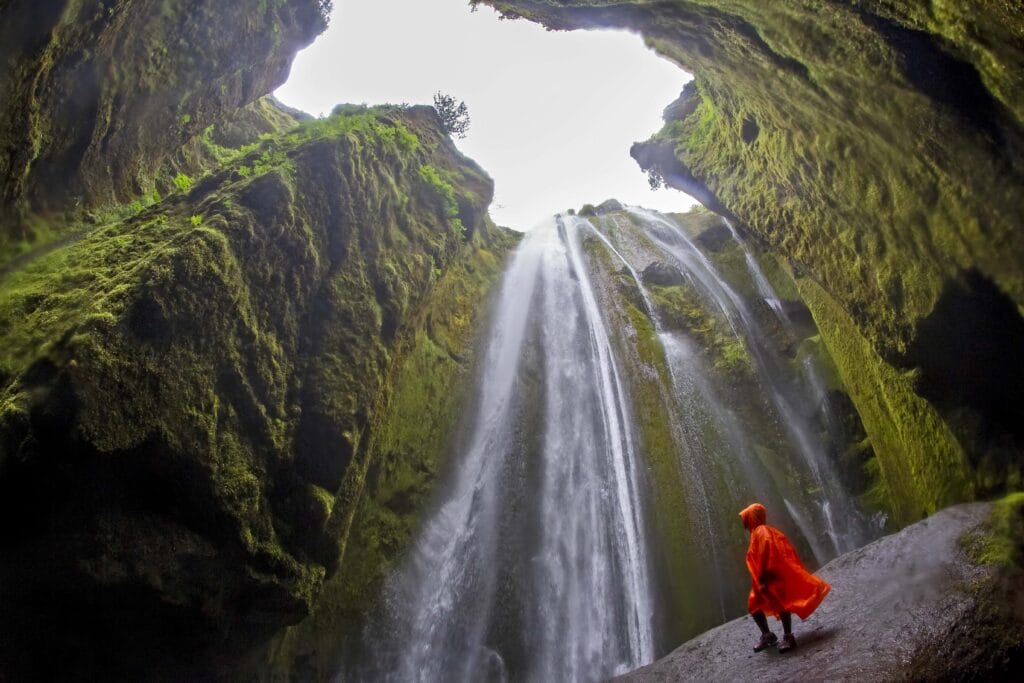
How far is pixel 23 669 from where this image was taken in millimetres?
5059

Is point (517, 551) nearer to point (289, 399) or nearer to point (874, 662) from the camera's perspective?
point (289, 399)

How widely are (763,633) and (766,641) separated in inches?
4.1

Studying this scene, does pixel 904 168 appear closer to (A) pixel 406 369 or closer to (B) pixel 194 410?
(B) pixel 194 410

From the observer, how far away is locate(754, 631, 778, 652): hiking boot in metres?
5.30

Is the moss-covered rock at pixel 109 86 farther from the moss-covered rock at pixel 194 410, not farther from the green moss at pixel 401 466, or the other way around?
the green moss at pixel 401 466

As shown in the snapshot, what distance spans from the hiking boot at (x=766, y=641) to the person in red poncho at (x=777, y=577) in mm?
512

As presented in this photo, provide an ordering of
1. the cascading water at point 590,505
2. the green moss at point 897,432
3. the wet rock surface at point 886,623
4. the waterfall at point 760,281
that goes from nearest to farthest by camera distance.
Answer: the wet rock surface at point 886,623 → the green moss at point 897,432 → the cascading water at point 590,505 → the waterfall at point 760,281

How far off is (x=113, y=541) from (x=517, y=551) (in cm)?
650

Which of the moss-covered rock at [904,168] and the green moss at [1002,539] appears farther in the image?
the moss-covered rock at [904,168]

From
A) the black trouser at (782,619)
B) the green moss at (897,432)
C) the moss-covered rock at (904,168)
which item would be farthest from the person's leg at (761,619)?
the green moss at (897,432)

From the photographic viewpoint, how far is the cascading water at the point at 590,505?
870 cm

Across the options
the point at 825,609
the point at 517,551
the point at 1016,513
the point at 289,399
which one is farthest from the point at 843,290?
the point at 289,399

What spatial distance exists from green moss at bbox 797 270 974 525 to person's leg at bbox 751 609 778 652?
3.87m

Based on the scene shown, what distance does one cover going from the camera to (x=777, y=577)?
471 centimetres
